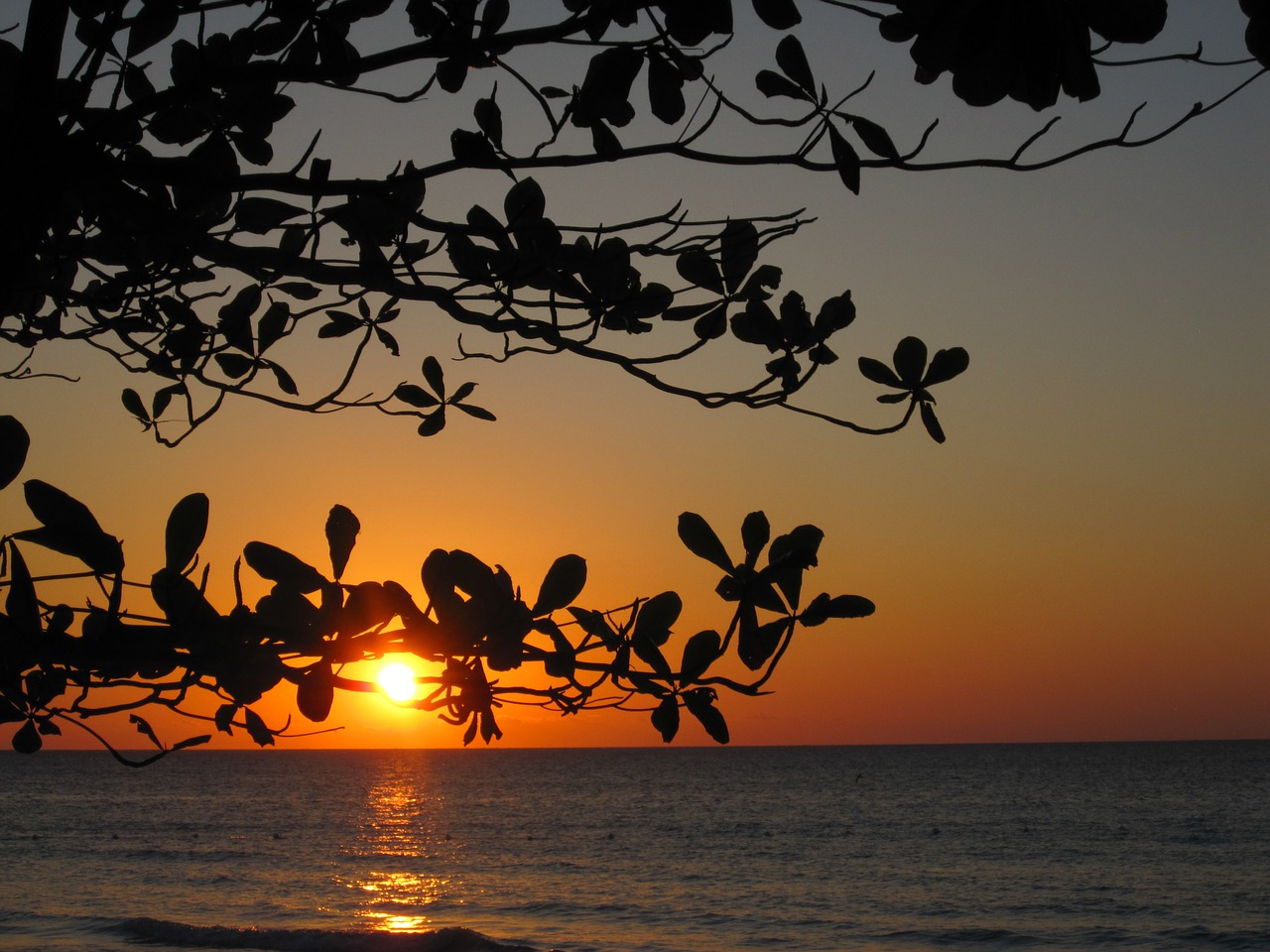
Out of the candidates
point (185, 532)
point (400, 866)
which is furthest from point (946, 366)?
point (400, 866)

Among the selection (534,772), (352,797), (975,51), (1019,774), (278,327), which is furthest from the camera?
(534,772)

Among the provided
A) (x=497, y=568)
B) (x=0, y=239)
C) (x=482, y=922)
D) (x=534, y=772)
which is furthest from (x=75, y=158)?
(x=534, y=772)

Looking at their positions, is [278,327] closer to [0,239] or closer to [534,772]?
[0,239]

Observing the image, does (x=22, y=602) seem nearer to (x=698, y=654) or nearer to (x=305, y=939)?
(x=698, y=654)

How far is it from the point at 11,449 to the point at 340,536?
341 mm

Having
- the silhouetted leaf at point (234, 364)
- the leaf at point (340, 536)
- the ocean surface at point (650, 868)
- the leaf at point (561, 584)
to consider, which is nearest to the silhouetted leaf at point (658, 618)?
the leaf at point (561, 584)

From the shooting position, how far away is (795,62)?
4.51 ft

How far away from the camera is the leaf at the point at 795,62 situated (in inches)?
53.2

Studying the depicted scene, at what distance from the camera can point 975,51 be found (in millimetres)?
1032

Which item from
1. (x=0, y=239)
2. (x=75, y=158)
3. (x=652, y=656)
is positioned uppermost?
(x=75, y=158)

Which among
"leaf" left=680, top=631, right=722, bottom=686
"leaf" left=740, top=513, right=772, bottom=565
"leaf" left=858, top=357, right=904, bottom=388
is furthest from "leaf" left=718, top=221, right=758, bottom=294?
"leaf" left=680, top=631, right=722, bottom=686

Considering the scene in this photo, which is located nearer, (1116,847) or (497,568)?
(497,568)

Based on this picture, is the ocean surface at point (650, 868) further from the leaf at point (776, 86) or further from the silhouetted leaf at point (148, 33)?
the leaf at point (776, 86)

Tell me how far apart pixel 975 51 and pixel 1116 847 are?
42.7 m
